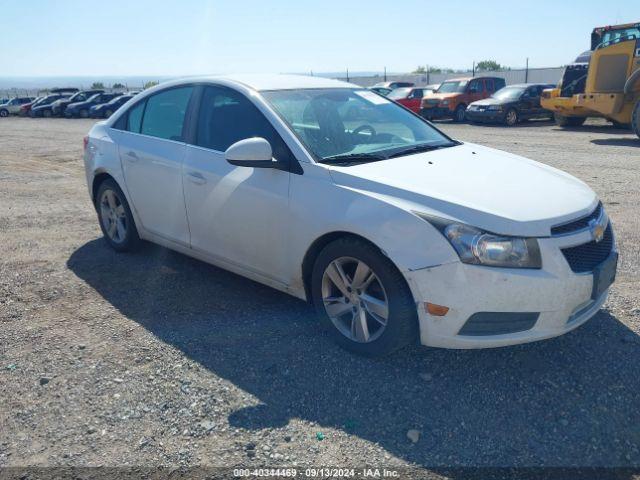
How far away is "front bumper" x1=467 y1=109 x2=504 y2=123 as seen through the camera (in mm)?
20469

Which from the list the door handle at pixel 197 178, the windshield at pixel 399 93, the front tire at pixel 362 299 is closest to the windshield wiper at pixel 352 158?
the front tire at pixel 362 299

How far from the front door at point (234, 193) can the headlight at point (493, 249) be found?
3.91ft

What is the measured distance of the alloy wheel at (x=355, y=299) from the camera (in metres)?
3.34

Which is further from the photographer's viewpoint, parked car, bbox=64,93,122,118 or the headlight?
parked car, bbox=64,93,122,118

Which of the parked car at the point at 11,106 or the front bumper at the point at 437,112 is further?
the parked car at the point at 11,106

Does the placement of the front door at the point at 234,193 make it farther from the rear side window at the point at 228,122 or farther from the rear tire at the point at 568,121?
the rear tire at the point at 568,121

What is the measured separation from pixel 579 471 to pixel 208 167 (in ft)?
9.95

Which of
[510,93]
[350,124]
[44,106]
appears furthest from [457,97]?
[44,106]

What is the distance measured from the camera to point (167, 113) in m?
4.84

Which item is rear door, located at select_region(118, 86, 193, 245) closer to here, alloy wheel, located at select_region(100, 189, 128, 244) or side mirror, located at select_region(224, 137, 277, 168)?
alloy wheel, located at select_region(100, 189, 128, 244)

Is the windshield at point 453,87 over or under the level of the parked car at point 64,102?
over

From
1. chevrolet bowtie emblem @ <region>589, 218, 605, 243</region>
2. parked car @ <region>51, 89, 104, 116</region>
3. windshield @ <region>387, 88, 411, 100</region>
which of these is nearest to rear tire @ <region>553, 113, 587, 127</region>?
windshield @ <region>387, 88, 411, 100</region>

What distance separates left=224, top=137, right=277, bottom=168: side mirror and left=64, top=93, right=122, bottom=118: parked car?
3424 cm

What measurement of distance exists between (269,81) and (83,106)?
33.8 metres
